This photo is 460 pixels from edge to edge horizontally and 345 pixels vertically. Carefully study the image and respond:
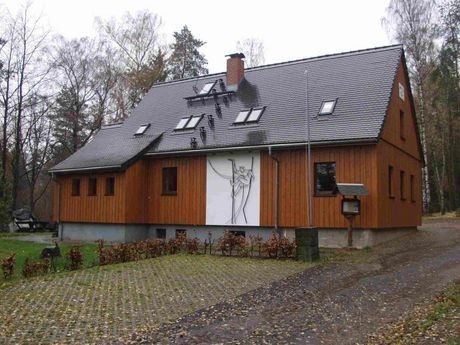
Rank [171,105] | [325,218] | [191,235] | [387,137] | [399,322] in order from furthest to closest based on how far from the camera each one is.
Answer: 1. [171,105]
2. [191,235]
3. [387,137]
4. [325,218]
5. [399,322]

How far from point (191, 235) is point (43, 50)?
2315 cm

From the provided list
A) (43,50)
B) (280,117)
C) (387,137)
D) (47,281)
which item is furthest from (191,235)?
(43,50)

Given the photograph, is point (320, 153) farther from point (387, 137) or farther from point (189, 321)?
point (189, 321)

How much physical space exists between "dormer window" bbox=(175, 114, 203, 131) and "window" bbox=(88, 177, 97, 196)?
4.42 metres

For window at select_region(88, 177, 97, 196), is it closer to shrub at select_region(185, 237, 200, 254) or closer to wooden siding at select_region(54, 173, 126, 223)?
wooden siding at select_region(54, 173, 126, 223)

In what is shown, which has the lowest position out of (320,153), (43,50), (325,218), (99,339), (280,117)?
(99,339)


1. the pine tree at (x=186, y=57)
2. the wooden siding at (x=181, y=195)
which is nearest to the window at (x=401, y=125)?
the wooden siding at (x=181, y=195)

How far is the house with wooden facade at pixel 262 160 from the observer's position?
718 inches

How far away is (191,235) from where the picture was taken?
70.9ft

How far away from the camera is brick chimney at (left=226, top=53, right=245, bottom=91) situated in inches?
942

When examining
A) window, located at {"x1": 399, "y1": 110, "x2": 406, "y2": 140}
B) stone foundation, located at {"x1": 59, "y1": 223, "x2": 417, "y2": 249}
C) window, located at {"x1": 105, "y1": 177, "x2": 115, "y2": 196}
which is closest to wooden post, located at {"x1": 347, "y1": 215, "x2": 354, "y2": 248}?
stone foundation, located at {"x1": 59, "y1": 223, "x2": 417, "y2": 249}

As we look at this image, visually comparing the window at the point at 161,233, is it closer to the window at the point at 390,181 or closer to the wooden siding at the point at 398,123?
the window at the point at 390,181

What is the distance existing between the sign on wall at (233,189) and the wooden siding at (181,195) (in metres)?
0.40

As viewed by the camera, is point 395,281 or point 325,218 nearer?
point 395,281
